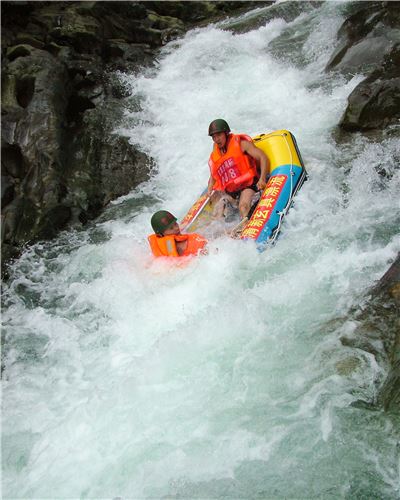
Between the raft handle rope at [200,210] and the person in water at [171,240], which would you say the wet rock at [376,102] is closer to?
the raft handle rope at [200,210]

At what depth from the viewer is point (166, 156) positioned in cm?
930

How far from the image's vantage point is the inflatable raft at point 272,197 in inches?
240

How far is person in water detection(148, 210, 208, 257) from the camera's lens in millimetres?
5926

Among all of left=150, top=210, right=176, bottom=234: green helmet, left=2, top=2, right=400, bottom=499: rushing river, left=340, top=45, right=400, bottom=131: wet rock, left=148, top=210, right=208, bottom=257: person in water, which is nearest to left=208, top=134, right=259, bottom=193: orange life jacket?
left=2, top=2, right=400, bottom=499: rushing river

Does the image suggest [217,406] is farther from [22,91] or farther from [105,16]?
[105,16]

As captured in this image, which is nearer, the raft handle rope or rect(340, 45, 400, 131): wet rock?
the raft handle rope

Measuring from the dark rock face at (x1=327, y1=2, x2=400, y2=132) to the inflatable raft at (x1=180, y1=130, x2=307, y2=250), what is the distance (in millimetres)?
1346

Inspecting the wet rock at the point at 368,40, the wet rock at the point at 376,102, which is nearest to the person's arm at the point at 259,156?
the wet rock at the point at 376,102

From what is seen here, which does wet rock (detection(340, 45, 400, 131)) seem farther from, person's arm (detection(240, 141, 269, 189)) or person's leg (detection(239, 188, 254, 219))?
person's leg (detection(239, 188, 254, 219))

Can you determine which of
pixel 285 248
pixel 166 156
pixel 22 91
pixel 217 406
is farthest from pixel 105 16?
pixel 217 406

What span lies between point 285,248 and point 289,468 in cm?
287

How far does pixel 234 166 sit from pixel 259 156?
0.37 meters

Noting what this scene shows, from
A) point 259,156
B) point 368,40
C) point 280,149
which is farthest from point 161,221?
point 368,40

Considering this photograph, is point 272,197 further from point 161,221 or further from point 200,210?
point 161,221
